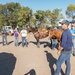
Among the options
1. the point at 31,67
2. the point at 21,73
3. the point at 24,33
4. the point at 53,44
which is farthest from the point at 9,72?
the point at 24,33

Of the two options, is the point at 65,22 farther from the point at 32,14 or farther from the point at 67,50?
the point at 32,14

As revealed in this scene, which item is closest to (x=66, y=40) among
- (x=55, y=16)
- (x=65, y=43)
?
(x=65, y=43)

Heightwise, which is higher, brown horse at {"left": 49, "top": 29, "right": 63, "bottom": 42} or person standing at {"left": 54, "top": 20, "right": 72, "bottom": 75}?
person standing at {"left": 54, "top": 20, "right": 72, "bottom": 75}

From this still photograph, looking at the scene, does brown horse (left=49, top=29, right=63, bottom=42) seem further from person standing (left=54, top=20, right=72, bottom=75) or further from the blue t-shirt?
the blue t-shirt

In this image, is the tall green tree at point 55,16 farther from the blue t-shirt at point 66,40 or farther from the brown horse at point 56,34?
the blue t-shirt at point 66,40

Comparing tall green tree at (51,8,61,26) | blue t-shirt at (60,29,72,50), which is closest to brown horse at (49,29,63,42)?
blue t-shirt at (60,29,72,50)

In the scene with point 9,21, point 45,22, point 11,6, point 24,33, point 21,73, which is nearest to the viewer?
point 21,73

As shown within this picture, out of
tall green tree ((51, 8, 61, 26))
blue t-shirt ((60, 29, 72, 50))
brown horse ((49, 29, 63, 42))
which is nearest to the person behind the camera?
blue t-shirt ((60, 29, 72, 50))

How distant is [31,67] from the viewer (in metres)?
9.88

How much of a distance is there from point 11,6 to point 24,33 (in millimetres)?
56183

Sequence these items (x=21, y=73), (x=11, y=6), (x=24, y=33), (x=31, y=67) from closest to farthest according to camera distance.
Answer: (x=21, y=73) < (x=31, y=67) < (x=24, y=33) < (x=11, y=6)

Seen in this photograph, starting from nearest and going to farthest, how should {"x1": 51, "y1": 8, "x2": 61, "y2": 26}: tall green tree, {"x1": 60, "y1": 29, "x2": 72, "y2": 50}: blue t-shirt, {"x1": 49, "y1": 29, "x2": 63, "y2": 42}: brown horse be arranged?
1. {"x1": 60, "y1": 29, "x2": 72, "y2": 50}: blue t-shirt
2. {"x1": 49, "y1": 29, "x2": 63, "y2": 42}: brown horse
3. {"x1": 51, "y1": 8, "x2": 61, "y2": 26}: tall green tree

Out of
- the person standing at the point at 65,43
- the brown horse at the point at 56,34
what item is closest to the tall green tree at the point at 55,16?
the brown horse at the point at 56,34

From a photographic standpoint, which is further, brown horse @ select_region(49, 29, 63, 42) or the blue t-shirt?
brown horse @ select_region(49, 29, 63, 42)
